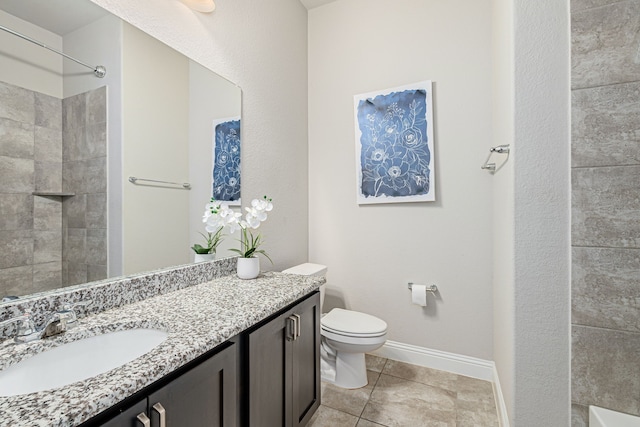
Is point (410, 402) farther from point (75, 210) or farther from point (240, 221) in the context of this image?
point (75, 210)

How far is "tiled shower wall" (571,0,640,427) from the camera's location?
3.57 ft

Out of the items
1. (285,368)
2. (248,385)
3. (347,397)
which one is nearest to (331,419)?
(347,397)

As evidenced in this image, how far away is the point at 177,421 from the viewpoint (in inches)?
29.3

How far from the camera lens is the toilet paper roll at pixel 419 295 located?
2.07m

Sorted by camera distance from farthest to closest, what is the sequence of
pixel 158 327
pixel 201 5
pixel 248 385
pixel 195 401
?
pixel 201 5
pixel 248 385
pixel 158 327
pixel 195 401

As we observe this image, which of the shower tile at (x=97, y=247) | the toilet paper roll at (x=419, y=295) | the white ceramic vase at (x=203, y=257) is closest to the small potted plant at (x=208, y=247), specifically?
the white ceramic vase at (x=203, y=257)

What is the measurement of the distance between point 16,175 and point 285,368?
1.17 meters

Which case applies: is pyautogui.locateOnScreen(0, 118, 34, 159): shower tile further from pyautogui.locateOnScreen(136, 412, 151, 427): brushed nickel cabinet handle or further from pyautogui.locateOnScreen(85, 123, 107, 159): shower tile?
pyautogui.locateOnScreen(136, 412, 151, 427): brushed nickel cabinet handle

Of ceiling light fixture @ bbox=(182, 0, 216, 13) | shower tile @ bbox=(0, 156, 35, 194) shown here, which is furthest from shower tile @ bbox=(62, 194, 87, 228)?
ceiling light fixture @ bbox=(182, 0, 216, 13)

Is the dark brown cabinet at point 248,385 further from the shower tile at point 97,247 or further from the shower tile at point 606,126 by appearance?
the shower tile at point 606,126

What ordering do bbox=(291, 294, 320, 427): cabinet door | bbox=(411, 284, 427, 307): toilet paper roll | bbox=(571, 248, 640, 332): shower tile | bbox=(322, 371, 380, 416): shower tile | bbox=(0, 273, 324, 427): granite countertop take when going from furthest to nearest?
1. bbox=(411, 284, 427, 307): toilet paper roll
2. bbox=(322, 371, 380, 416): shower tile
3. bbox=(291, 294, 320, 427): cabinet door
4. bbox=(571, 248, 640, 332): shower tile
5. bbox=(0, 273, 324, 427): granite countertop

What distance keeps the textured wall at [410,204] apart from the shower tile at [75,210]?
5.70 ft

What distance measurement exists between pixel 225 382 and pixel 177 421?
0.58 ft

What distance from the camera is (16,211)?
889mm
